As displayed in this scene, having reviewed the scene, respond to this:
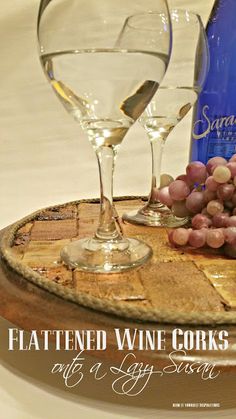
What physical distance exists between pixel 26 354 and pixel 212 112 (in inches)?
16.1

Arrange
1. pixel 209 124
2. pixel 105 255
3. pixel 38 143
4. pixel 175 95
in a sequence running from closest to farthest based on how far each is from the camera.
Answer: pixel 105 255 → pixel 175 95 → pixel 209 124 → pixel 38 143

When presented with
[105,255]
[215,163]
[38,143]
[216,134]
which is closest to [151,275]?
[105,255]

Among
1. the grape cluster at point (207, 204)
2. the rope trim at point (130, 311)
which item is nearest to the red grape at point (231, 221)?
the grape cluster at point (207, 204)

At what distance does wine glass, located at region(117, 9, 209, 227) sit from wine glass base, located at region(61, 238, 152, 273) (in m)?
0.10

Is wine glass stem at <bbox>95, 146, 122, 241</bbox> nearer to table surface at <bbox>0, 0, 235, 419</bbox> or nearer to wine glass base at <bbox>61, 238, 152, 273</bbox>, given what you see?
wine glass base at <bbox>61, 238, 152, 273</bbox>

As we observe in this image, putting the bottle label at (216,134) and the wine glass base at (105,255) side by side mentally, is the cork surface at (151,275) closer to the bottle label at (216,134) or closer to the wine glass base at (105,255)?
the wine glass base at (105,255)

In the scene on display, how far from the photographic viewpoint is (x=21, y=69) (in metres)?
1.06

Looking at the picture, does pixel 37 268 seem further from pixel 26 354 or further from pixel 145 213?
pixel 145 213

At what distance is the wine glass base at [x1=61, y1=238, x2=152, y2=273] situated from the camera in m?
0.42

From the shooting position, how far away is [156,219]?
0.58 meters

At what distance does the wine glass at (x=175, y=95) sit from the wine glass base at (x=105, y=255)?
100 mm

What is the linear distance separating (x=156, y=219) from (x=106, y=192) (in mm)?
136

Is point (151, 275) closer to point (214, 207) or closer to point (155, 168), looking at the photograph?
point (214, 207)

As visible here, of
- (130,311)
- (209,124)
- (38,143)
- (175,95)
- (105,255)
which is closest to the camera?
(130,311)
